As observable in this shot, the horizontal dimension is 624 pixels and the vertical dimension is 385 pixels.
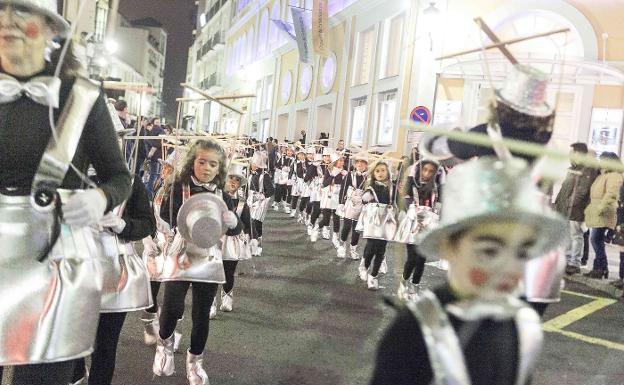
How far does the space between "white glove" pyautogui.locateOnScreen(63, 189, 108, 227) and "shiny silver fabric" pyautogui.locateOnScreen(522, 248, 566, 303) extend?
2437mm

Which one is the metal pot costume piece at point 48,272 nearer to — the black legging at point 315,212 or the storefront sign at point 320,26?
the black legging at point 315,212

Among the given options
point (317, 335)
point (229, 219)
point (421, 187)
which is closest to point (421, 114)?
point (421, 187)

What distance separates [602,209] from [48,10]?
28.9 ft

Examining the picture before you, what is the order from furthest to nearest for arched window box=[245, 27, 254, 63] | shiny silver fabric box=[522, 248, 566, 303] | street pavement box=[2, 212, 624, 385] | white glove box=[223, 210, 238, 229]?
arched window box=[245, 27, 254, 63] < street pavement box=[2, 212, 624, 385] < white glove box=[223, 210, 238, 229] < shiny silver fabric box=[522, 248, 566, 303]

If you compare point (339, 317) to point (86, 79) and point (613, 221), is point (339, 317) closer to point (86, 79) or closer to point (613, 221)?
point (86, 79)

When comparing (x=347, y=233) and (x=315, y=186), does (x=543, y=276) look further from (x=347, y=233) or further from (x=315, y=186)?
(x=315, y=186)

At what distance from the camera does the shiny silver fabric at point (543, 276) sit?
3543 millimetres

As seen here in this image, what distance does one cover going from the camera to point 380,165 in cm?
876

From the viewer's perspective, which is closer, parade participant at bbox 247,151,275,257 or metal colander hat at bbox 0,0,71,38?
metal colander hat at bbox 0,0,71,38

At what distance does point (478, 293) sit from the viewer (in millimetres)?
1729

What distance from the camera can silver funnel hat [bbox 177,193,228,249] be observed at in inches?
164

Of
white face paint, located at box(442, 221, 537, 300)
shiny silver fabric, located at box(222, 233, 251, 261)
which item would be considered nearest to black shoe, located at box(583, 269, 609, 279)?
shiny silver fabric, located at box(222, 233, 251, 261)

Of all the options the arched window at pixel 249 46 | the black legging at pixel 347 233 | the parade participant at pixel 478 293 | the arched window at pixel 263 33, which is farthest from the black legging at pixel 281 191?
the arched window at pixel 249 46

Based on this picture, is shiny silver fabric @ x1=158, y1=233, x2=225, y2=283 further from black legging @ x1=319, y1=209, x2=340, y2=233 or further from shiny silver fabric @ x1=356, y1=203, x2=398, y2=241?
black legging @ x1=319, y1=209, x2=340, y2=233
